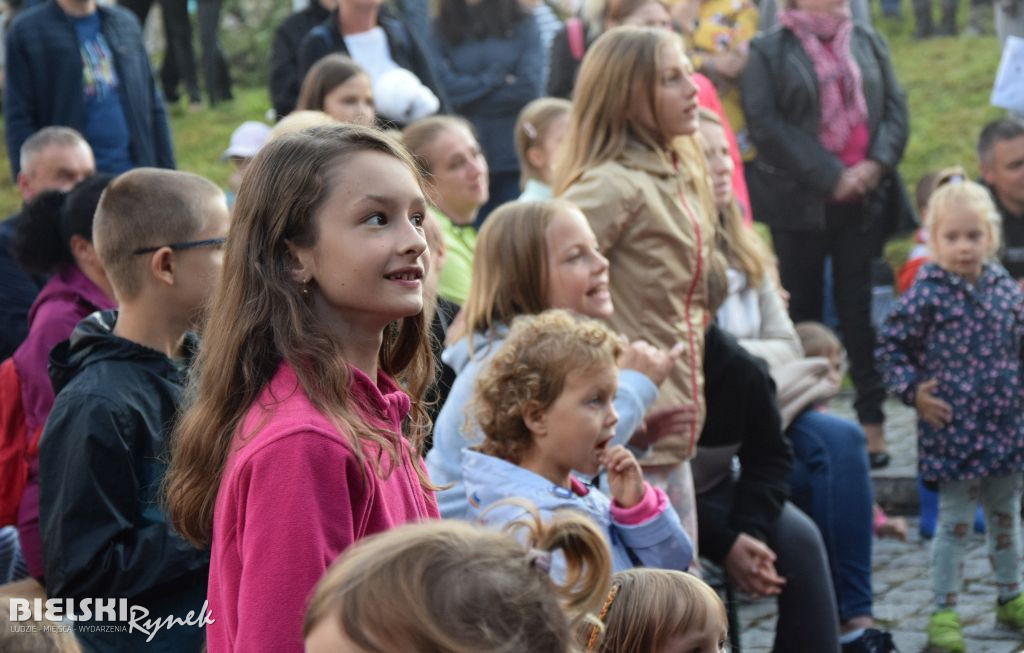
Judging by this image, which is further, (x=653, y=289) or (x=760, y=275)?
Result: (x=760, y=275)

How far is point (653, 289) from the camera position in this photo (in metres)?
4.70

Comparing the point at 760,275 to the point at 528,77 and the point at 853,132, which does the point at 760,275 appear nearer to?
the point at 853,132

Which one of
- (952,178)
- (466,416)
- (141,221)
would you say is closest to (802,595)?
(466,416)

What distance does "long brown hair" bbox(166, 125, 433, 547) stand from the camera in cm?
220

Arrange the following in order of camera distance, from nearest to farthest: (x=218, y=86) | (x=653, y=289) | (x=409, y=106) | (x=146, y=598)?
(x=146, y=598) → (x=653, y=289) → (x=409, y=106) → (x=218, y=86)

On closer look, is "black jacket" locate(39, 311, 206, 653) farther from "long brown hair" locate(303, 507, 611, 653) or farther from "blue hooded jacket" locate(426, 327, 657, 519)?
"long brown hair" locate(303, 507, 611, 653)

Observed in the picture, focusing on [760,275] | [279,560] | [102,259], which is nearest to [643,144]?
[760,275]

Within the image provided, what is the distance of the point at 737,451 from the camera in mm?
4828

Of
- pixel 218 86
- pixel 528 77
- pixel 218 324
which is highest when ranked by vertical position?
pixel 218 324

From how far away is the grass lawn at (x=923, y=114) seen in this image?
41.3ft

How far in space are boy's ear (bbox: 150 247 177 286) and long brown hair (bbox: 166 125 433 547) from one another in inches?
45.9

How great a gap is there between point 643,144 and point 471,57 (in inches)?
136

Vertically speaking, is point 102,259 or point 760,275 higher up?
point 102,259

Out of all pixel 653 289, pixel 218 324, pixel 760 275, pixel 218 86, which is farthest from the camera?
pixel 218 86
